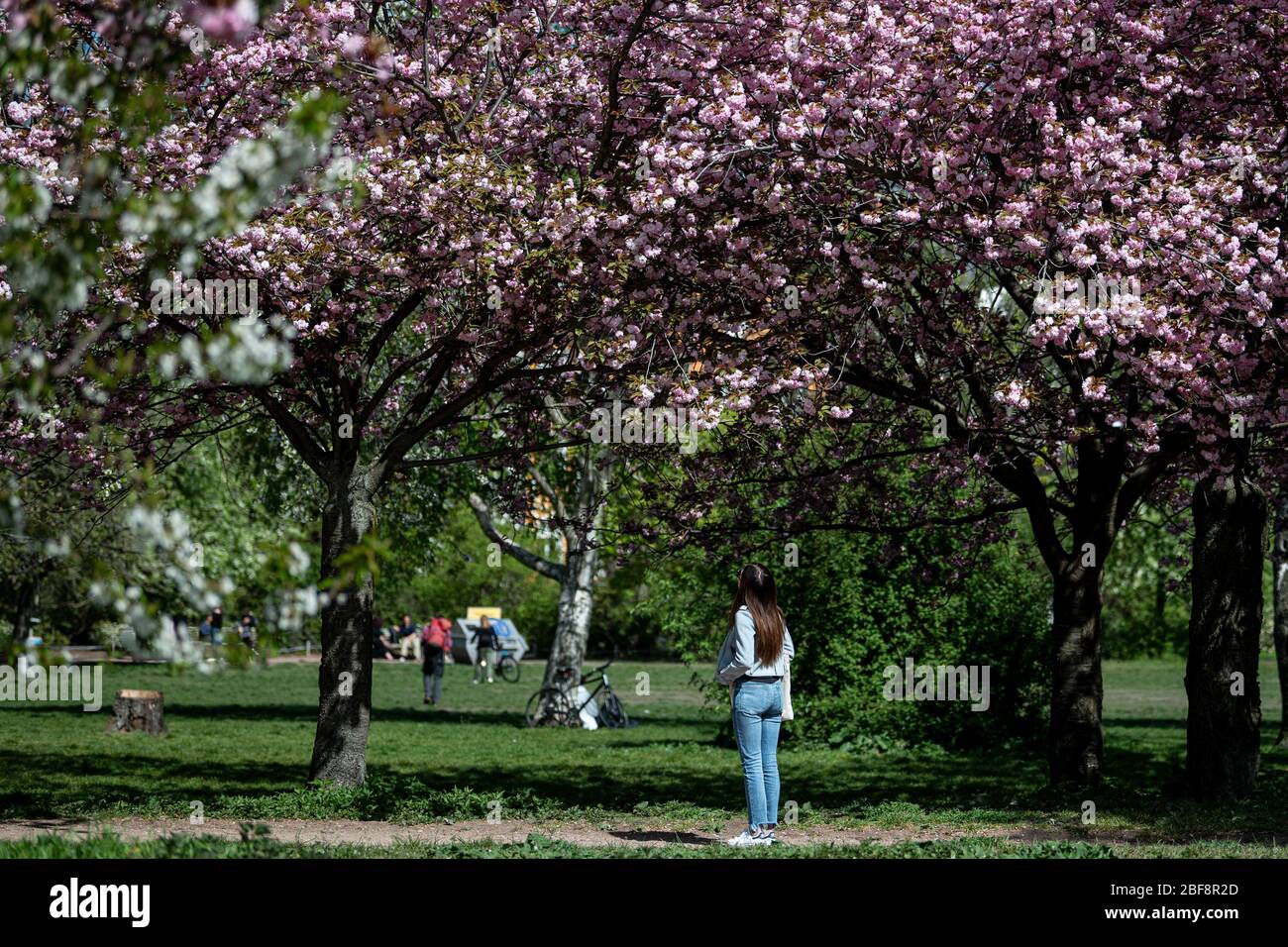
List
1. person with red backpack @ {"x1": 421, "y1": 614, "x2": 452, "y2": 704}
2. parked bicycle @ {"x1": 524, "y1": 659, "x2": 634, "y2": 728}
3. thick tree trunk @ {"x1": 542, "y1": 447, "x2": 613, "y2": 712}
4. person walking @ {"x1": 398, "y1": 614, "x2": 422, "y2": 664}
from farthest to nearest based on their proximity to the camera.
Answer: person walking @ {"x1": 398, "y1": 614, "x2": 422, "y2": 664}
person with red backpack @ {"x1": 421, "y1": 614, "x2": 452, "y2": 704}
parked bicycle @ {"x1": 524, "y1": 659, "x2": 634, "y2": 728}
thick tree trunk @ {"x1": 542, "y1": 447, "x2": 613, "y2": 712}

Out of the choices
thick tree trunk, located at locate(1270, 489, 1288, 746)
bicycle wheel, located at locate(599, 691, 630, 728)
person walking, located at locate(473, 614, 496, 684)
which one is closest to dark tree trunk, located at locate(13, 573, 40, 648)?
bicycle wheel, located at locate(599, 691, 630, 728)

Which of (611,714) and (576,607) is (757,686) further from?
(611,714)

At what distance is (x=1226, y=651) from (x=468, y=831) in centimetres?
759

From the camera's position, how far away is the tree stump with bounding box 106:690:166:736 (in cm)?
2194

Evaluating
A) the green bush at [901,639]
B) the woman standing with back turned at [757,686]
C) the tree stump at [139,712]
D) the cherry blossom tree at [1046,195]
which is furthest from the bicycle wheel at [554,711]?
the woman standing with back turned at [757,686]

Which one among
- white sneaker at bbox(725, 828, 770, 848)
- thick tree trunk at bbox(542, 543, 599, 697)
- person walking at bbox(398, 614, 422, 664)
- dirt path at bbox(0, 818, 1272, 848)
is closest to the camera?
white sneaker at bbox(725, 828, 770, 848)

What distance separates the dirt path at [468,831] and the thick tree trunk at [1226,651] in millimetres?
3666

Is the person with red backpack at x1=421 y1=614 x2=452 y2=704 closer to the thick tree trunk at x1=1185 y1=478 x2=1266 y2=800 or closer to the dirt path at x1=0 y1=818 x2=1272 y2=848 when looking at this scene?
the dirt path at x1=0 y1=818 x2=1272 y2=848

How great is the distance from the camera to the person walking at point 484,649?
39.8 m

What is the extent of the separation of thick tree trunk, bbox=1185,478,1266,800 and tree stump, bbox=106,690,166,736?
14680 millimetres

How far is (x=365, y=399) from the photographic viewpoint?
14.9 meters

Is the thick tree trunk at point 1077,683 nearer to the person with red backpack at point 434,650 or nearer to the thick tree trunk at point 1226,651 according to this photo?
the thick tree trunk at point 1226,651
